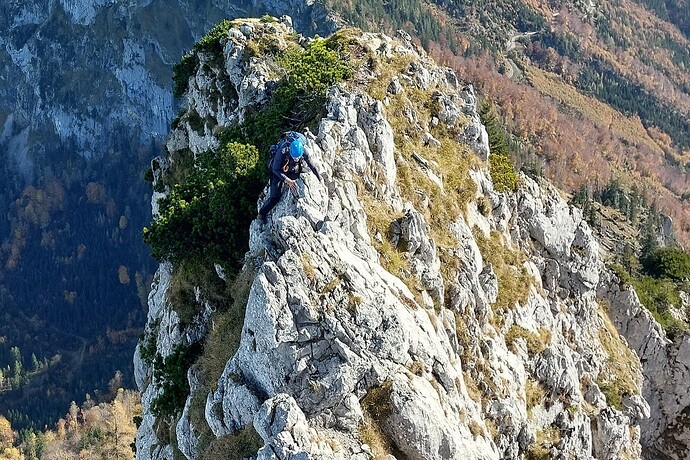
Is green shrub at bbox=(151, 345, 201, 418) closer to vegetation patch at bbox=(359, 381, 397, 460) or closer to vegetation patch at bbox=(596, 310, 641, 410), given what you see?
vegetation patch at bbox=(359, 381, 397, 460)

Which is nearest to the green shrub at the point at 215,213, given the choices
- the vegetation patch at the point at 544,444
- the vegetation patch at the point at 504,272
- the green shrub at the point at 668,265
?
the vegetation patch at the point at 504,272

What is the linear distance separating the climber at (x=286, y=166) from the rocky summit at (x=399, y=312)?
0.72 meters

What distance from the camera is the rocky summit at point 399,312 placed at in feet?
87.6

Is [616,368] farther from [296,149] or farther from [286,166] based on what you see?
[296,149]

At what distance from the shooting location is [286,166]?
31734mm

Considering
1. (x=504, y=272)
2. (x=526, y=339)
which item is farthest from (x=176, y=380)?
(x=504, y=272)

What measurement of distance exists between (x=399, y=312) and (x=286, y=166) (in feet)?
29.2

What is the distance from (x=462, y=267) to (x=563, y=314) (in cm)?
1394

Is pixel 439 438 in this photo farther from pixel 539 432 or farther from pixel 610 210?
pixel 610 210

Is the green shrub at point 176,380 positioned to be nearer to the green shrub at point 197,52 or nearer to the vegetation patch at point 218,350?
the vegetation patch at point 218,350

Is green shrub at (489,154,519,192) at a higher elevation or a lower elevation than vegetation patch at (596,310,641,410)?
higher

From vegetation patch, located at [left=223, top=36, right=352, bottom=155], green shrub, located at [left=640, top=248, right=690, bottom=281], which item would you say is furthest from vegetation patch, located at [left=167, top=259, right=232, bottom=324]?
green shrub, located at [left=640, top=248, right=690, bottom=281]

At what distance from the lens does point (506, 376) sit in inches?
1431

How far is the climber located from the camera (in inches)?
1223
